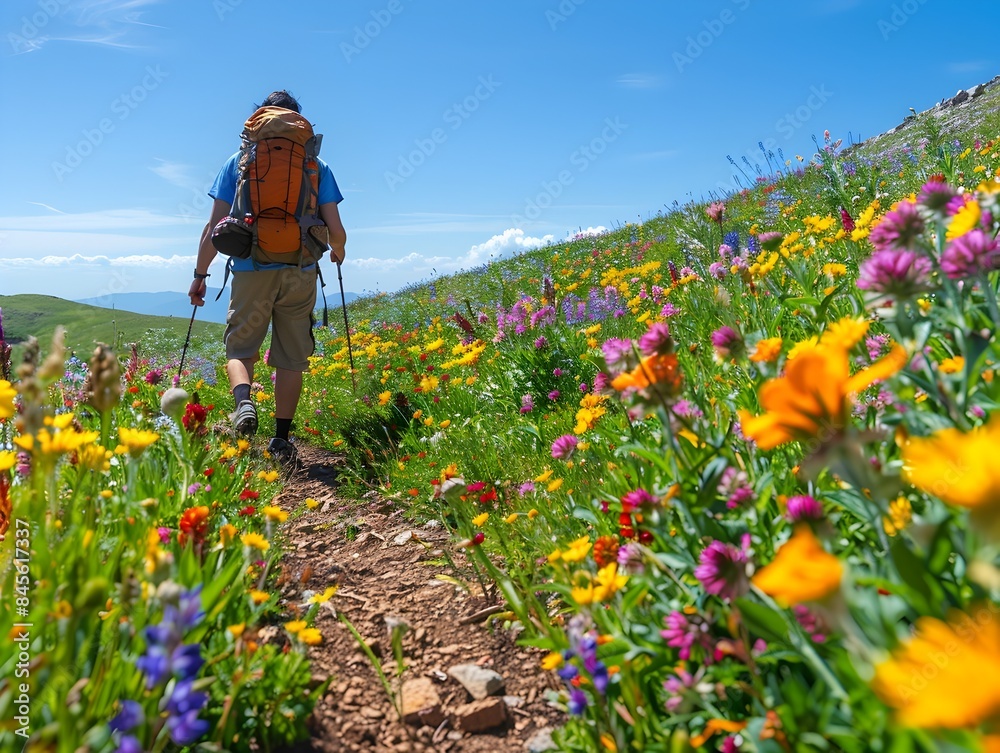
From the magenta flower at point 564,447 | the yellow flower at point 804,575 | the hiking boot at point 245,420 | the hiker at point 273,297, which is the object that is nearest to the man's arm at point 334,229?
the hiker at point 273,297

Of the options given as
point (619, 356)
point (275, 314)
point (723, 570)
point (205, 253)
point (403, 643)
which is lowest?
point (403, 643)

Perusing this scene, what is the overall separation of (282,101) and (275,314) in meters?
1.69

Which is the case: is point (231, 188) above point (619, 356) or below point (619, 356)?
above

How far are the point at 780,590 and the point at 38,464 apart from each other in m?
1.51

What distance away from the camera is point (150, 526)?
6.59 feet

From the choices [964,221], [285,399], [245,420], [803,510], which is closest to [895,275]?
[964,221]

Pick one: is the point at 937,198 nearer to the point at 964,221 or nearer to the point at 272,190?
the point at 964,221

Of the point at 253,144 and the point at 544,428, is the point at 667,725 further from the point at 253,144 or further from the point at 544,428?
the point at 253,144

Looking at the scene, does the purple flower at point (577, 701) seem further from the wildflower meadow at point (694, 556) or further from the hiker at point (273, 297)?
the hiker at point (273, 297)

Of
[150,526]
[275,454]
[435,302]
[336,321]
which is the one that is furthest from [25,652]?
[336,321]

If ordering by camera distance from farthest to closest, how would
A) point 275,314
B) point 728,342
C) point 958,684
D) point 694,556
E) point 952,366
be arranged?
point 275,314 < point 728,342 < point 952,366 < point 694,556 < point 958,684

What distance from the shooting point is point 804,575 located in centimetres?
67

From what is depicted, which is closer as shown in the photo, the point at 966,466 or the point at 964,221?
the point at 966,466

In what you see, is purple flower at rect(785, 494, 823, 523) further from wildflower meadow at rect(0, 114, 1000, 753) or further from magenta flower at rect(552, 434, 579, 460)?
magenta flower at rect(552, 434, 579, 460)
